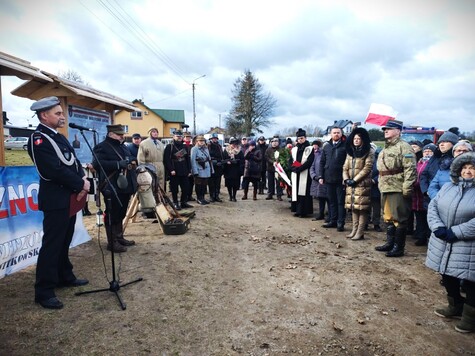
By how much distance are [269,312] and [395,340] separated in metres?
1.27

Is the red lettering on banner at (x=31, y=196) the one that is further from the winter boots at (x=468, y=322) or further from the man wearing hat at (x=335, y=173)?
the man wearing hat at (x=335, y=173)

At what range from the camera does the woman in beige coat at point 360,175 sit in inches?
237

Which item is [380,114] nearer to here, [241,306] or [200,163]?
[241,306]

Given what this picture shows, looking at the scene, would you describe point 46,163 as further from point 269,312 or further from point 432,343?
point 432,343

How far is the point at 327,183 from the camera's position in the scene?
718cm

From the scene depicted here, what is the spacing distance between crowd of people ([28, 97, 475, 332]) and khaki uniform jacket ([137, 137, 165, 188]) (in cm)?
3

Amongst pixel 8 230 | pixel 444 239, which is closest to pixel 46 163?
pixel 8 230

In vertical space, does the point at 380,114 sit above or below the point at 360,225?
above

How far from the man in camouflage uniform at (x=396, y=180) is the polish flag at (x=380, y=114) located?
0.39 metres

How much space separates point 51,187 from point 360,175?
5.14 m

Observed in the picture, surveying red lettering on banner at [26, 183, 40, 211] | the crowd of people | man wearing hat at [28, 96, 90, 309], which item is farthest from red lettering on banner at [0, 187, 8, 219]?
man wearing hat at [28, 96, 90, 309]

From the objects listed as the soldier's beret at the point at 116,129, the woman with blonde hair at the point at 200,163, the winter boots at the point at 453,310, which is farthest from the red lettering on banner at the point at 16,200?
the winter boots at the point at 453,310

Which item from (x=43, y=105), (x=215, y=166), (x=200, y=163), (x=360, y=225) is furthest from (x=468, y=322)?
(x=215, y=166)

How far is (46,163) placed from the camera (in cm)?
329
